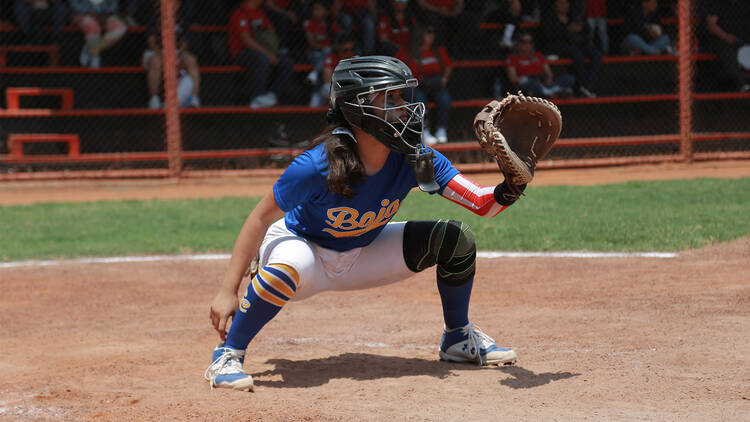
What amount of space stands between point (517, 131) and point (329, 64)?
9.40 metres

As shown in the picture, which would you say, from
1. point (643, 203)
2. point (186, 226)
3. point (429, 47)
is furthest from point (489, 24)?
point (186, 226)

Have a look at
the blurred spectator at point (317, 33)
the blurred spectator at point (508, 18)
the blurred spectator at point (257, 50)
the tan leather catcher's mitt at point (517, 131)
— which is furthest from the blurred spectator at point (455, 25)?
the tan leather catcher's mitt at point (517, 131)

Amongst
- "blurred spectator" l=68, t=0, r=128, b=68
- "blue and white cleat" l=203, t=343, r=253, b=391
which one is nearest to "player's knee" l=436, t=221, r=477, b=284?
"blue and white cleat" l=203, t=343, r=253, b=391

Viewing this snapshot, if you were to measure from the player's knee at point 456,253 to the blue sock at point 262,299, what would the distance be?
0.73 metres

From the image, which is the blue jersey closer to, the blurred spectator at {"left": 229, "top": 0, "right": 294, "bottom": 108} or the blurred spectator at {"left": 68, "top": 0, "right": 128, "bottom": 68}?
the blurred spectator at {"left": 229, "top": 0, "right": 294, "bottom": 108}

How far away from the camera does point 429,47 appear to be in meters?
13.1

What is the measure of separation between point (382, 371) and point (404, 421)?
2.79 ft

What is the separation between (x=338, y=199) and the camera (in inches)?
153

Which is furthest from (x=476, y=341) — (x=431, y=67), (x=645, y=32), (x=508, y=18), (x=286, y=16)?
(x=645, y=32)

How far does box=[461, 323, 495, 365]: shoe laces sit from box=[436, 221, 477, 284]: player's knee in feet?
0.79

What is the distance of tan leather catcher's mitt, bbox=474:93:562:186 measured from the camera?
3695mm

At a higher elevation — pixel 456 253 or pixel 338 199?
pixel 338 199

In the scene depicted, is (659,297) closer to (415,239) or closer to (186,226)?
(415,239)

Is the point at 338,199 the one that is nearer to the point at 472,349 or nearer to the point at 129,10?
the point at 472,349
